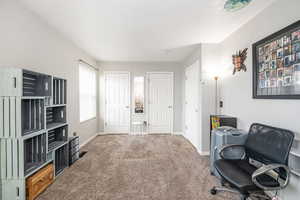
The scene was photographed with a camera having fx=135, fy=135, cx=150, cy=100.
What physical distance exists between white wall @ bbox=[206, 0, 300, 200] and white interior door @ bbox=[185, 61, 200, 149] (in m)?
0.57

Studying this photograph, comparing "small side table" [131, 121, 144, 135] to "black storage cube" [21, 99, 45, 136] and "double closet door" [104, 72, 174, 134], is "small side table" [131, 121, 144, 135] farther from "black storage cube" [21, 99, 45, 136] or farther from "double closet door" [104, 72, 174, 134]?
"black storage cube" [21, 99, 45, 136]

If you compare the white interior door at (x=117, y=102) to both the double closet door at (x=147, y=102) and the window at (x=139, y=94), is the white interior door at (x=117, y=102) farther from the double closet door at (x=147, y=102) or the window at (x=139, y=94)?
the window at (x=139, y=94)

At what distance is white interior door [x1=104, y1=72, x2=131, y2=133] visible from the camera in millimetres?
4594

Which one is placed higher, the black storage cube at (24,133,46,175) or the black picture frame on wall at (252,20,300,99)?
the black picture frame on wall at (252,20,300,99)

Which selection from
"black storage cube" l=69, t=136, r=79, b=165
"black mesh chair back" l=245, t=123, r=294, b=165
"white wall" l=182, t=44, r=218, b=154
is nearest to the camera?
"black mesh chair back" l=245, t=123, r=294, b=165

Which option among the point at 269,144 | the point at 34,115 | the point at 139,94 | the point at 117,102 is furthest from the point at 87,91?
the point at 269,144

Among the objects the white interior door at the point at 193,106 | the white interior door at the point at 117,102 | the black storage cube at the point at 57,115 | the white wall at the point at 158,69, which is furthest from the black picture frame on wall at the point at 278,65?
the white interior door at the point at 117,102

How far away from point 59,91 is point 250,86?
122 inches

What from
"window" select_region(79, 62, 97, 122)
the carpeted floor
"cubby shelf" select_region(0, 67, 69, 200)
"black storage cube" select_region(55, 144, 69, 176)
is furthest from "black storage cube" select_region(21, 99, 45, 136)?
"window" select_region(79, 62, 97, 122)

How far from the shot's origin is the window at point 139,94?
463cm

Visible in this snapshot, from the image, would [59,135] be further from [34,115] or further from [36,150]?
[34,115]

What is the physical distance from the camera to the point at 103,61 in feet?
14.9

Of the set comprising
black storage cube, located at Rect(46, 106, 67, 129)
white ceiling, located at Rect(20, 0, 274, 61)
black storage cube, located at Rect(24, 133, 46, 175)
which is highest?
white ceiling, located at Rect(20, 0, 274, 61)

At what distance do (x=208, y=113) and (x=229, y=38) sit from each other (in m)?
1.58
